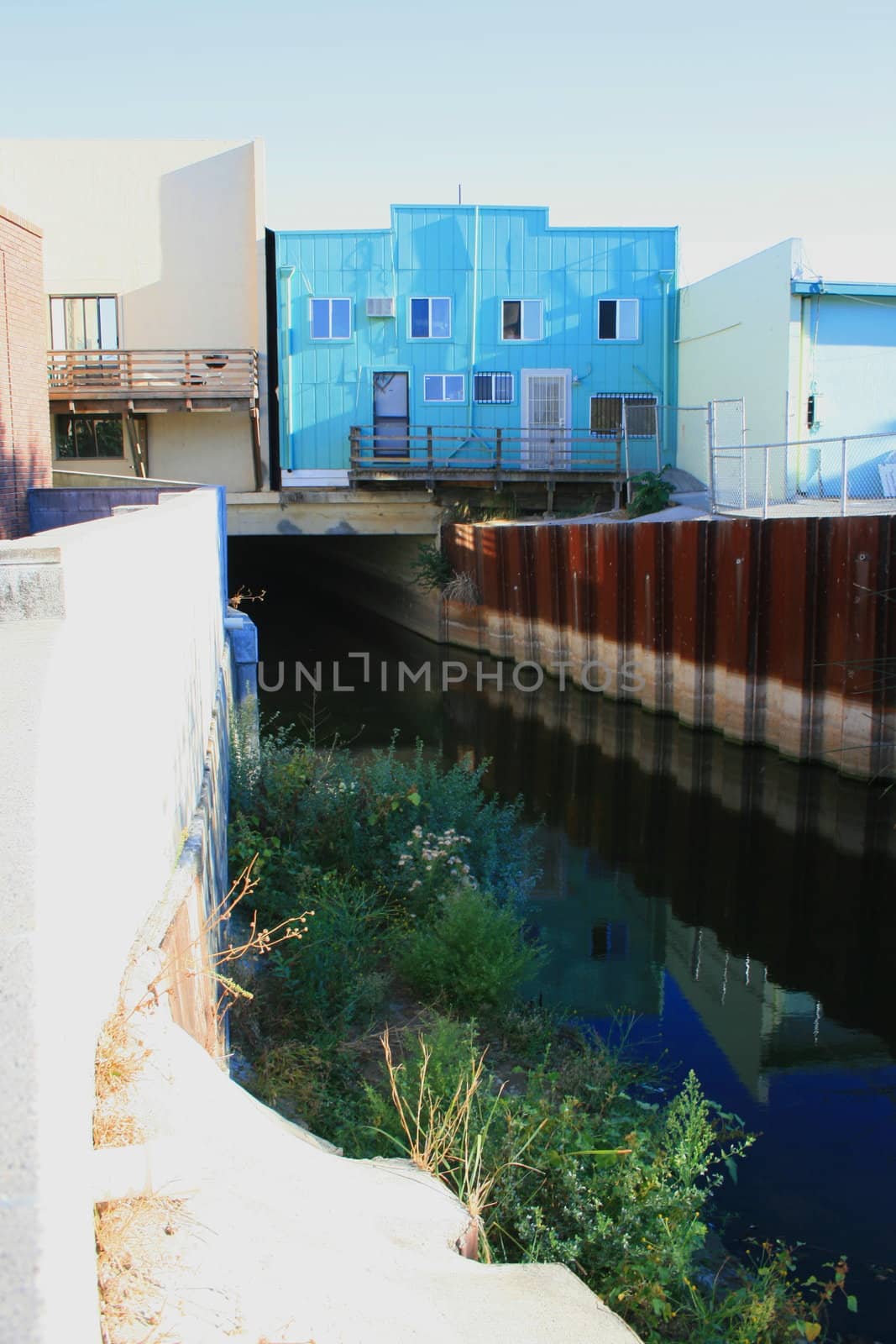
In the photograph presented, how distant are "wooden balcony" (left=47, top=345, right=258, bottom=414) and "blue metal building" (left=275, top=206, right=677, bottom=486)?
1.84 m

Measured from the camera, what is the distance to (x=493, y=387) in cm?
3356

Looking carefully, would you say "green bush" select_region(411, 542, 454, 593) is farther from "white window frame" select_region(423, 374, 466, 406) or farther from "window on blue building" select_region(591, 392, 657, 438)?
→ "window on blue building" select_region(591, 392, 657, 438)

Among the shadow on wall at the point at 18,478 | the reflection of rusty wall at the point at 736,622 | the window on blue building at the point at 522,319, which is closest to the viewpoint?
the reflection of rusty wall at the point at 736,622

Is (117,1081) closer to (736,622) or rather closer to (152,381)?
(736,622)

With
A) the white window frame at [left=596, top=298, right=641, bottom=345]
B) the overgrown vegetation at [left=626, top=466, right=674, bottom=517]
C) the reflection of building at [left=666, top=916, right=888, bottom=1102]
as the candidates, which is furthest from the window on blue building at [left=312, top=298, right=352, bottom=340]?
the reflection of building at [left=666, top=916, right=888, bottom=1102]

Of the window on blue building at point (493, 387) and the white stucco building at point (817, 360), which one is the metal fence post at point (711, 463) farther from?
the window on blue building at point (493, 387)

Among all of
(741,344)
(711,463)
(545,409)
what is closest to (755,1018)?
(711,463)

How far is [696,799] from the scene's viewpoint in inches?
598

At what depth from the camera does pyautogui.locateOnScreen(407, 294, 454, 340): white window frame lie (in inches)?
1307

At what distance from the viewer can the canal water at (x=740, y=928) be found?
21.9 feet

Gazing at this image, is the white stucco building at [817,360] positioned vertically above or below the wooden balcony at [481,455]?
above

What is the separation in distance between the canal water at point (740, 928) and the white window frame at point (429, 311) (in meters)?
15.4

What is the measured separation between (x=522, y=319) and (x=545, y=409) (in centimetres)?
265

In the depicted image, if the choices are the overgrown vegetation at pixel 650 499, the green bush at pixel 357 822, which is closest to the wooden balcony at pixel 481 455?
the overgrown vegetation at pixel 650 499
